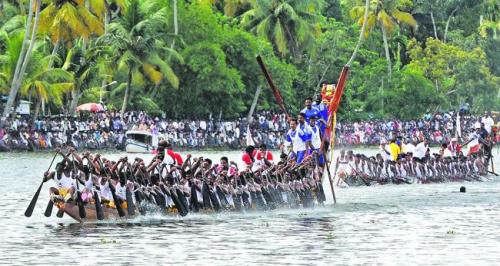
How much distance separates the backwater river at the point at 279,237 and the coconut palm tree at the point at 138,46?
28.8 meters

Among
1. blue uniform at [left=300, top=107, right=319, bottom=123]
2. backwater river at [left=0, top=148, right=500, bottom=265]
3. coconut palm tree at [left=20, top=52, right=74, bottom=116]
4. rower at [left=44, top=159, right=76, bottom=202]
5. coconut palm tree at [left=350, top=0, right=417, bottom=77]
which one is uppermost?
coconut palm tree at [left=350, top=0, right=417, bottom=77]

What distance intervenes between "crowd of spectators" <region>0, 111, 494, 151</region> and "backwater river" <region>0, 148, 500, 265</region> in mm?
20897

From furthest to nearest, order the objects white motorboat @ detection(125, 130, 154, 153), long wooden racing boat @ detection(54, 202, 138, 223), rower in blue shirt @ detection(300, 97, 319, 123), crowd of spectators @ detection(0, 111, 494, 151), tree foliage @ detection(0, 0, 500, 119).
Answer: white motorboat @ detection(125, 130, 154, 153) < tree foliage @ detection(0, 0, 500, 119) < crowd of spectators @ detection(0, 111, 494, 151) < rower in blue shirt @ detection(300, 97, 319, 123) < long wooden racing boat @ detection(54, 202, 138, 223)

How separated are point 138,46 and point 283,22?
46.0 feet

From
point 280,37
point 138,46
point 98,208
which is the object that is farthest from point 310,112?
point 280,37

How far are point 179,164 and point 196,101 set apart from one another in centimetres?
3874

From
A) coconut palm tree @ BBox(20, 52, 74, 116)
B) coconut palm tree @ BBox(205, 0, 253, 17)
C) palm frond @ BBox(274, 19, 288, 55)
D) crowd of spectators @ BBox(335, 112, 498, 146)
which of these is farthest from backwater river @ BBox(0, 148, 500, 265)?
coconut palm tree @ BBox(205, 0, 253, 17)

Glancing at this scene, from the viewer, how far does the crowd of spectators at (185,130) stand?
184 ft

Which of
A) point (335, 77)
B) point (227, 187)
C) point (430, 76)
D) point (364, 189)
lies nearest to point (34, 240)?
point (227, 187)

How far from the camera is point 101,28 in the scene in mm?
54031

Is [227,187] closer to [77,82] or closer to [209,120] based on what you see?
[77,82]

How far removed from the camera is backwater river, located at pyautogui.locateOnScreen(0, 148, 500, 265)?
65.8 feet

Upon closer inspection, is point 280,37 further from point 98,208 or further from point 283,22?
point 98,208

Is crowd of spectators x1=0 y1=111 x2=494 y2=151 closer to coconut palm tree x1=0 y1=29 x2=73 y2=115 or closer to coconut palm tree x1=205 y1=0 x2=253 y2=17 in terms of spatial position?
coconut palm tree x1=0 y1=29 x2=73 y2=115
